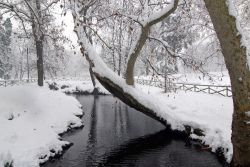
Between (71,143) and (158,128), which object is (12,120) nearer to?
(71,143)

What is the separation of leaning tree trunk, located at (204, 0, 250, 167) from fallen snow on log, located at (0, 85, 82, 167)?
703cm

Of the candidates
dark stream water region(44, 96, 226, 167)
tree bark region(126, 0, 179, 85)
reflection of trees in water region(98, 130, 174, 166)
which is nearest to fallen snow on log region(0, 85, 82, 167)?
dark stream water region(44, 96, 226, 167)

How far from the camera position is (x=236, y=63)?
7.87 meters

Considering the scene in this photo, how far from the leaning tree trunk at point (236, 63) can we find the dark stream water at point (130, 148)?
10.6 feet

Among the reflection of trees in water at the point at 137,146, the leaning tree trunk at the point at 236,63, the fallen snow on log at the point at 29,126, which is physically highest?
the leaning tree trunk at the point at 236,63

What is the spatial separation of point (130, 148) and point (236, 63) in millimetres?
7312

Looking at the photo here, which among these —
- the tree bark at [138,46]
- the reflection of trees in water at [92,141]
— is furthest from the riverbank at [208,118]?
the reflection of trees in water at [92,141]

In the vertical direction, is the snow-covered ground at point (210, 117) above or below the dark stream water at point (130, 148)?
above

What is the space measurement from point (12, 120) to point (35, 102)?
392 centimetres

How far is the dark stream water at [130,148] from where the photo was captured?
11680mm

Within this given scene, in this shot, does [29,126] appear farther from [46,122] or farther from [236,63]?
[236,63]

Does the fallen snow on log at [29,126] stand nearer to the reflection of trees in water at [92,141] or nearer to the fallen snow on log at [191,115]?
the reflection of trees in water at [92,141]

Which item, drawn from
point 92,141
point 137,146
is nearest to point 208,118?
point 137,146

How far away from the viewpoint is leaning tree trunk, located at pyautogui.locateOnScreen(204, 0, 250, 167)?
764cm
